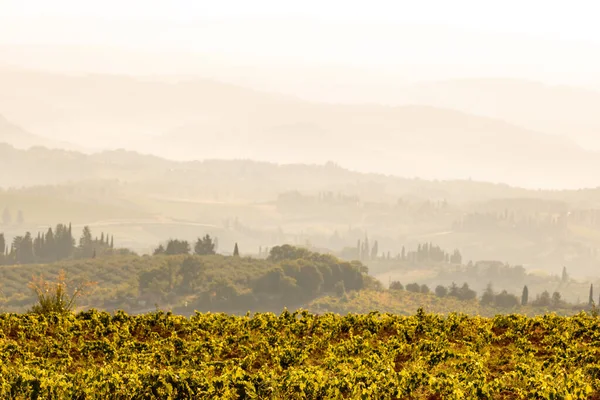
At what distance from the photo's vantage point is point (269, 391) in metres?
20.9

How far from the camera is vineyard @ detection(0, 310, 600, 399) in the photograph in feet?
68.6

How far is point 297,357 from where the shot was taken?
24.6 meters

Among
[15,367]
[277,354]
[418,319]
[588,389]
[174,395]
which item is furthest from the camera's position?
[418,319]

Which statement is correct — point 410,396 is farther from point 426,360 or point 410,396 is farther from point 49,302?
point 49,302

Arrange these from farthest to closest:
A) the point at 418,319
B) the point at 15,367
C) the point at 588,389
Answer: the point at 418,319 < the point at 15,367 < the point at 588,389

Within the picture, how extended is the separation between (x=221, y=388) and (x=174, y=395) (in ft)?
4.19

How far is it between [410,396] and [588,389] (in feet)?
15.2

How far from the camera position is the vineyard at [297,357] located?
20.9 metres

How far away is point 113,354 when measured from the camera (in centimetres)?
2528

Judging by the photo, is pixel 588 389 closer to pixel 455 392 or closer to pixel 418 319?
pixel 455 392

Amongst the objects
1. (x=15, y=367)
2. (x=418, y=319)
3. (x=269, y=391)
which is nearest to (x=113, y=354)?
(x=15, y=367)

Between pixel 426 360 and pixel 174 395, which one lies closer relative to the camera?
pixel 174 395

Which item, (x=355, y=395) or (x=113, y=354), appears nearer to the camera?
(x=355, y=395)

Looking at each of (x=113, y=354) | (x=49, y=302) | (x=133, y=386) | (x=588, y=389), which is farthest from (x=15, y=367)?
(x=588, y=389)
